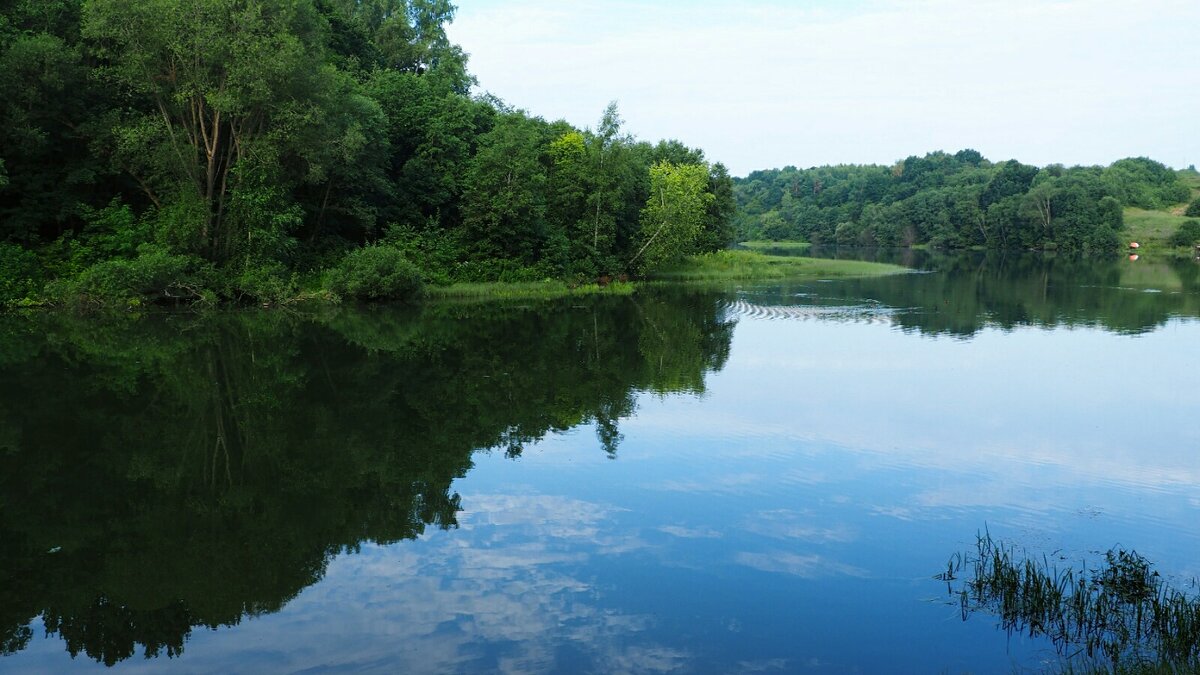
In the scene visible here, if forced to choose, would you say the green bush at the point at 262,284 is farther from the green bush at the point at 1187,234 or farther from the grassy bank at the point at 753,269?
the green bush at the point at 1187,234

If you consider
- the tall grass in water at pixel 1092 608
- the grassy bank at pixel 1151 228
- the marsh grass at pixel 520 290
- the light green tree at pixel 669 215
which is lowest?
the tall grass in water at pixel 1092 608

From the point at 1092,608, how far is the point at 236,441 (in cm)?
1348

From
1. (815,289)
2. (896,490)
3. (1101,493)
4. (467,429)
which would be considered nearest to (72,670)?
(467,429)

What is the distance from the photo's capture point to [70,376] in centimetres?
2034

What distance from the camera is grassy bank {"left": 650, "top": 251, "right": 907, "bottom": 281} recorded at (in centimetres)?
6469

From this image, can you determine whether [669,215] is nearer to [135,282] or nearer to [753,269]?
[753,269]

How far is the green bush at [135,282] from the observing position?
33625mm

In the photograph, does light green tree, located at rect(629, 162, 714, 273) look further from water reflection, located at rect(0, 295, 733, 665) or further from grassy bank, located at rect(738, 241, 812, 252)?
grassy bank, located at rect(738, 241, 812, 252)

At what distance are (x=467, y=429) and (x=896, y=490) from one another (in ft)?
26.8

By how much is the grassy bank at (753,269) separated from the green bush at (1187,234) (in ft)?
198

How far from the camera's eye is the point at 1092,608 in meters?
8.51

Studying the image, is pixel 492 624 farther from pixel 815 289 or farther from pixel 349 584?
pixel 815 289

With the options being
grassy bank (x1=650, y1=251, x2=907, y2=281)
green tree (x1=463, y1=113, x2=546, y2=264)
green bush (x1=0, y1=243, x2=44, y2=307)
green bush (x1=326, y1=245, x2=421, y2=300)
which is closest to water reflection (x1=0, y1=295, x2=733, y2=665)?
green bush (x1=0, y1=243, x2=44, y2=307)

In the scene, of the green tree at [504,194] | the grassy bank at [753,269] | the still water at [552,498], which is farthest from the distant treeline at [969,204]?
the still water at [552,498]
